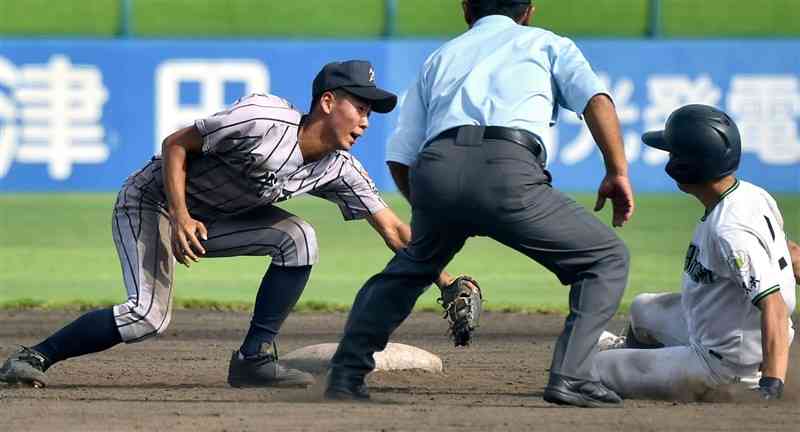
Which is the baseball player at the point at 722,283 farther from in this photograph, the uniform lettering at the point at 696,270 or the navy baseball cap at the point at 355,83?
the navy baseball cap at the point at 355,83

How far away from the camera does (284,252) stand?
19.5 feet

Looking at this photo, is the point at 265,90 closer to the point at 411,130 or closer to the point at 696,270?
the point at 411,130

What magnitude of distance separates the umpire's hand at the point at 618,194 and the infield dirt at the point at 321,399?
0.65m

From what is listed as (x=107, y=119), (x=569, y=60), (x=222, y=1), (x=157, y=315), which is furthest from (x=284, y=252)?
(x=222, y=1)

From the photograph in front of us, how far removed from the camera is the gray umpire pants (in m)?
4.98

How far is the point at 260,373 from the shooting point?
6000 mm

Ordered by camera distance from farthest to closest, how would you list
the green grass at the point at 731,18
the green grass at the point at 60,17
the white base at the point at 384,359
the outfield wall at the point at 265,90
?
the green grass at the point at 731,18, the green grass at the point at 60,17, the outfield wall at the point at 265,90, the white base at the point at 384,359

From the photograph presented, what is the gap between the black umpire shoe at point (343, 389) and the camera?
537 centimetres

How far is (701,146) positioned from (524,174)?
2.25 ft

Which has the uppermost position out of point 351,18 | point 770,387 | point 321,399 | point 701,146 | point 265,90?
point 701,146

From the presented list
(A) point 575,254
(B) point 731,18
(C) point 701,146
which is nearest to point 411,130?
(A) point 575,254

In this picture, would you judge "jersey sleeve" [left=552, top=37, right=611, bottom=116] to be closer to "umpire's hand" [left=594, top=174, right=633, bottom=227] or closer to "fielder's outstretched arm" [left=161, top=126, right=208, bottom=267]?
"umpire's hand" [left=594, top=174, right=633, bottom=227]

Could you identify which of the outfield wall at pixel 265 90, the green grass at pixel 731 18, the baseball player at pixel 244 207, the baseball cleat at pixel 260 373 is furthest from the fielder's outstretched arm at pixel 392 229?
the green grass at pixel 731 18

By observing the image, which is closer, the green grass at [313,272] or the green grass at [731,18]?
the green grass at [313,272]
